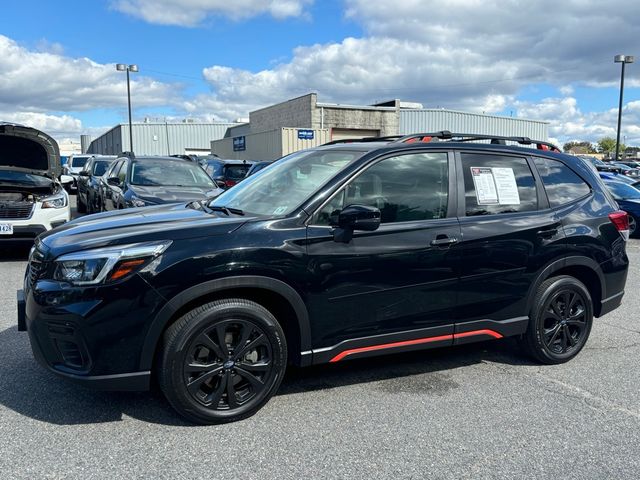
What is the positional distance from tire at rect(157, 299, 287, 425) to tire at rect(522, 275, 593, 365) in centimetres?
217

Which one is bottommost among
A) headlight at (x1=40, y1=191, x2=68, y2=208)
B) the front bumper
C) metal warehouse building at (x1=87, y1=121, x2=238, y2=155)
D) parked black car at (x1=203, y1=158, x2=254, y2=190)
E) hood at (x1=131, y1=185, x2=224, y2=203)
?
the front bumper

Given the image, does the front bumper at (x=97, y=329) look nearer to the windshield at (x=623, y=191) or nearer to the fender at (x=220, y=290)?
the fender at (x=220, y=290)

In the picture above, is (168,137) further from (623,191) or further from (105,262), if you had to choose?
(105,262)

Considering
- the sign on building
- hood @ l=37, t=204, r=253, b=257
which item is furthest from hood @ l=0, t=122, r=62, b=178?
the sign on building

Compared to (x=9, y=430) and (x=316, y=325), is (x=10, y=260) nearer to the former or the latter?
(x=9, y=430)

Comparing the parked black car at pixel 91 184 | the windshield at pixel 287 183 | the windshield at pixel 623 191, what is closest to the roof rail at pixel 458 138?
the windshield at pixel 287 183

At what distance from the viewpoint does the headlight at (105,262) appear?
10.4ft

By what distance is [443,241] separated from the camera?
3.97 metres

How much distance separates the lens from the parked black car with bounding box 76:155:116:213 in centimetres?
1299

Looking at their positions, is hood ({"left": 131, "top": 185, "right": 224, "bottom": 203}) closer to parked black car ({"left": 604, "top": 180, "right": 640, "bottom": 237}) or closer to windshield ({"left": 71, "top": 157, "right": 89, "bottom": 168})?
parked black car ({"left": 604, "top": 180, "right": 640, "bottom": 237})

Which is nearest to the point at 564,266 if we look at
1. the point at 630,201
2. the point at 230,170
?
the point at 630,201

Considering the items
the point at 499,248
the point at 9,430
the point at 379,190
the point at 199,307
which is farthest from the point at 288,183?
the point at 9,430

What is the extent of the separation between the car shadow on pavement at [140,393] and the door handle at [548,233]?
1.11m

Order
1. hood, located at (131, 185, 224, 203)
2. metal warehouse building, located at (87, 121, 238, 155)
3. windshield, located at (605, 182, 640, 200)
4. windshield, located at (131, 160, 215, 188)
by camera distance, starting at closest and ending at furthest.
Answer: hood, located at (131, 185, 224, 203), windshield, located at (131, 160, 215, 188), windshield, located at (605, 182, 640, 200), metal warehouse building, located at (87, 121, 238, 155)
